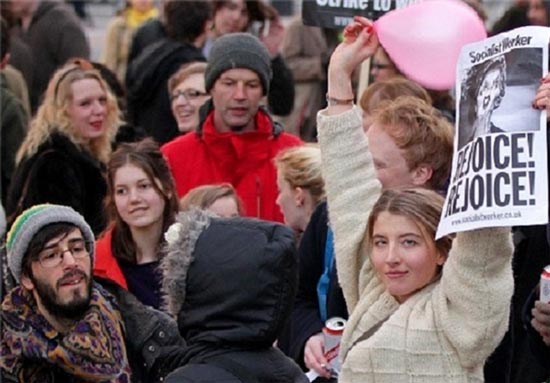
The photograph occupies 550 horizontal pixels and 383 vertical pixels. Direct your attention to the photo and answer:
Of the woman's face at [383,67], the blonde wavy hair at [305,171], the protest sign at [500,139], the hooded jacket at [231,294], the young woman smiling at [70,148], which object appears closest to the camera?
the hooded jacket at [231,294]

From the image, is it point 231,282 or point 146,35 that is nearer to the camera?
point 231,282

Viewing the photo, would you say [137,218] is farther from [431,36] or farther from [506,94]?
[506,94]

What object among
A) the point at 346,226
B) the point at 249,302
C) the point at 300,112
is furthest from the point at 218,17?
the point at 249,302

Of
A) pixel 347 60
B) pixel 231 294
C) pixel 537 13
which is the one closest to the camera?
pixel 231 294

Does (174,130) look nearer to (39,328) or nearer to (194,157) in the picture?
(194,157)

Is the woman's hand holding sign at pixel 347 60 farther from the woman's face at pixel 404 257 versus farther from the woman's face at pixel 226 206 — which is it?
the woman's face at pixel 226 206

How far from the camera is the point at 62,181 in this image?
7.38 m

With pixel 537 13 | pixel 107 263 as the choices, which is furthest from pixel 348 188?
pixel 537 13

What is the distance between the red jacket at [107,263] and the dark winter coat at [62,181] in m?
0.90

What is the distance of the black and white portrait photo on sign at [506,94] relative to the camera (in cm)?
405

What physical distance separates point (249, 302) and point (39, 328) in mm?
1504

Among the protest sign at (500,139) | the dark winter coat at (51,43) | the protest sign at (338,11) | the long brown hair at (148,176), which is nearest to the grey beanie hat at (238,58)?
the protest sign at (338,11)

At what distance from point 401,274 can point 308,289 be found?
1497mm

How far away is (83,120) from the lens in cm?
782
